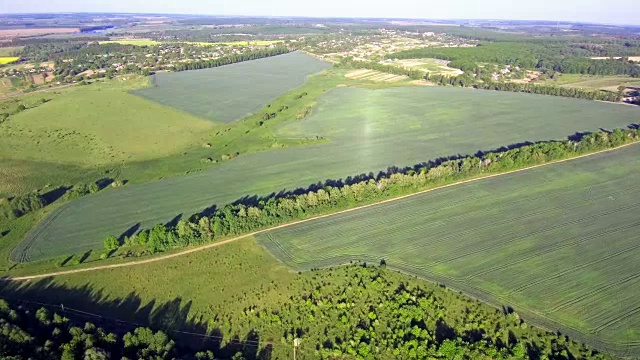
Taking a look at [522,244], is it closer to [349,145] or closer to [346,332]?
[346,332]

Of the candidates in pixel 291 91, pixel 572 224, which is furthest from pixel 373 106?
pixel 572 224

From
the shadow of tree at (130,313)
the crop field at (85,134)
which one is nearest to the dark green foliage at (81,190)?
the crop field at (85,134)

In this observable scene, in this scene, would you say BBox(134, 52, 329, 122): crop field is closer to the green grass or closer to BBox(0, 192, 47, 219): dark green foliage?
the green grass

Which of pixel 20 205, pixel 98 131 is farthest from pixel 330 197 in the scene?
pixel 98 131

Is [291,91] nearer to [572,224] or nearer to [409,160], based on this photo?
[409,160]

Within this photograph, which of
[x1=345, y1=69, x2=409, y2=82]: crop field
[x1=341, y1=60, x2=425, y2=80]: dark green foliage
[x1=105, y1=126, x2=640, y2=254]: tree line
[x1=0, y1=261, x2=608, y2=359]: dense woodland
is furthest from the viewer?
[x1=341, y1=60, x2=425, y2=80]: dark green foliage

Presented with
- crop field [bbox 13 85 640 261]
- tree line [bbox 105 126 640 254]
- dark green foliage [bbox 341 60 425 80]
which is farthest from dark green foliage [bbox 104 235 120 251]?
dark green foliage [bbox 341 60 425 80]
